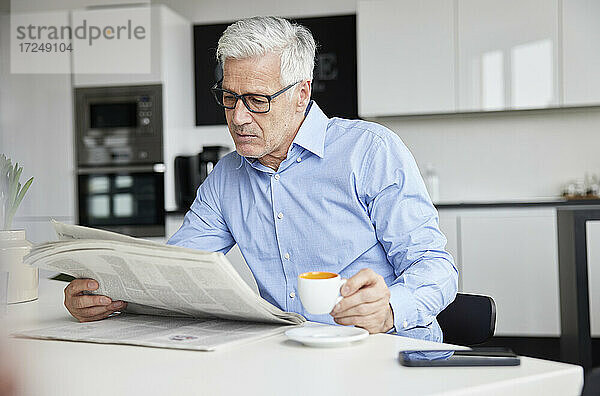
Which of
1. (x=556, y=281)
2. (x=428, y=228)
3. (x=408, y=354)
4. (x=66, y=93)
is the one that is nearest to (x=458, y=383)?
(x=408, y=354)

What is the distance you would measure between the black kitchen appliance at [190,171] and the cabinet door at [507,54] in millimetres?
1476

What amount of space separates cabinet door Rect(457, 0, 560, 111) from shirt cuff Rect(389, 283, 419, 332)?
3.02m

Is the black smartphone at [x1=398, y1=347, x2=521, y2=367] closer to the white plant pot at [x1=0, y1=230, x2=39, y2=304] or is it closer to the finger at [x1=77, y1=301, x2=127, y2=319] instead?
the finger at [x1=77, y1=301, x2=127, y2=319]

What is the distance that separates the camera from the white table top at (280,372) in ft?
2.29

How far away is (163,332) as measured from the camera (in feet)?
3.36

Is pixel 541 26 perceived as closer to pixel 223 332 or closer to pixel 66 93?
pixel 66 93

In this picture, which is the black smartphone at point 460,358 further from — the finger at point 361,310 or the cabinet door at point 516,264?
the cabinet door at point 516,264

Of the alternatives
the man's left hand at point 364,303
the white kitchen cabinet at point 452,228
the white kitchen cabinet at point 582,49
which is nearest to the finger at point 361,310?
the man's left hand at point 364,303

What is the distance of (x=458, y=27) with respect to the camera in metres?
3.98

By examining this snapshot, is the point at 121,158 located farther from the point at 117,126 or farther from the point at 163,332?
the point at 163,332

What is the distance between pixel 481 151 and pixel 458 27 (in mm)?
788

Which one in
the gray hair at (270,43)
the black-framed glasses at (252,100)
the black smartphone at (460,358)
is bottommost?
the black smartphone at (460,358)

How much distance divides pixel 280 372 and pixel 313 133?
33.4 inches

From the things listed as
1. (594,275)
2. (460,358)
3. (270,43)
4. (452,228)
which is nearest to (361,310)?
(460,358)
